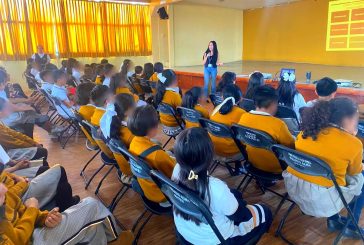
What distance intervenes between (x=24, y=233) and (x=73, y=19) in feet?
31.6

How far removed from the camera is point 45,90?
403 centimetres

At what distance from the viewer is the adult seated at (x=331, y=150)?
158cm

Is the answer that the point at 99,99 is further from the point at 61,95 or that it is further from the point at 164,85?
the point at 61,95

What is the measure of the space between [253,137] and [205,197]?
2.65 ft

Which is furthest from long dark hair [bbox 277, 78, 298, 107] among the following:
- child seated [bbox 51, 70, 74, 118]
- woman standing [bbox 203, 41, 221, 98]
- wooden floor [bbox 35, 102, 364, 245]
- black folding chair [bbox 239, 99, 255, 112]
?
woman standing [bbox 203, 41, 221, 98]

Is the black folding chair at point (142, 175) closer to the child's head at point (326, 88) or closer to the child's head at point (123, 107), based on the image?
the child's head at point (123, 107)

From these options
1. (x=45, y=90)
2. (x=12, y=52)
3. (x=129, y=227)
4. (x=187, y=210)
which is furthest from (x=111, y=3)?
(x=187, y=210)

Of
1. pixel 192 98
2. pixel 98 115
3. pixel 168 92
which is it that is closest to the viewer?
pixel 98 115

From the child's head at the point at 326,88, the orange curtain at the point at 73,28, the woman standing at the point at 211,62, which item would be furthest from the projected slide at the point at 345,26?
the child's head at the point at 326,88

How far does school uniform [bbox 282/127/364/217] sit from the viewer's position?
5.15 feet

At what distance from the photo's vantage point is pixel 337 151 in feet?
5.18

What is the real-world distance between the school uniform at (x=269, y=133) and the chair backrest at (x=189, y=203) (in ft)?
2.84

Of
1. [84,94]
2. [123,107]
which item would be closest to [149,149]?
[123,107]

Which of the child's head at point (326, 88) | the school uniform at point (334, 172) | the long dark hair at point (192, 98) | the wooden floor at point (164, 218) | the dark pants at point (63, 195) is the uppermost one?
the child's head at point (326, 88)
